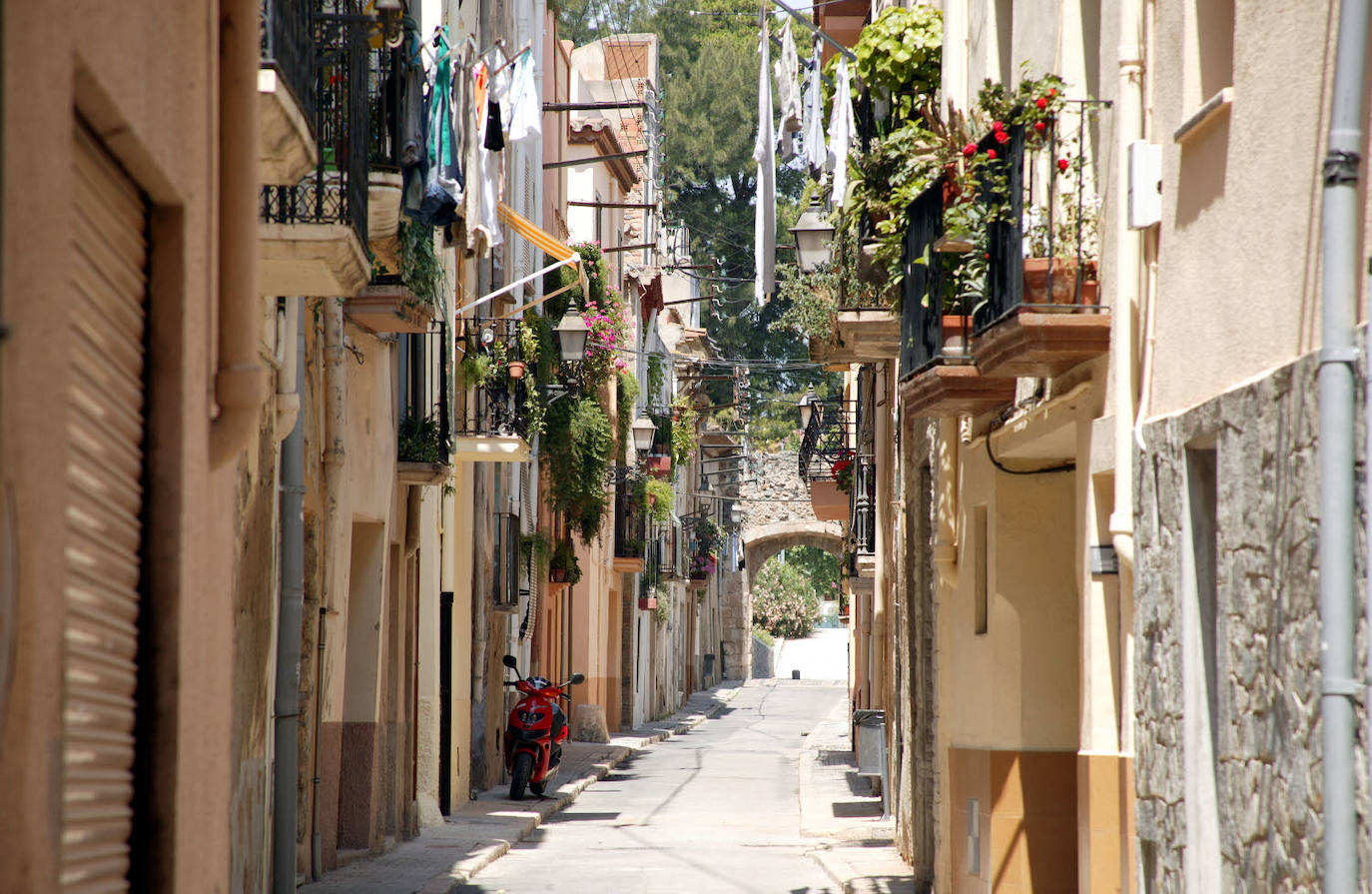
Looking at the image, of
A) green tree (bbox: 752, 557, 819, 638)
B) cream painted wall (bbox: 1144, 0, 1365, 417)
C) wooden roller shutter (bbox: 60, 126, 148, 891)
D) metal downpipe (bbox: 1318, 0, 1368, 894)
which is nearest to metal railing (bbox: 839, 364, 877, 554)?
cream painted wall (bbox: 1144, 0, 1365, 417)

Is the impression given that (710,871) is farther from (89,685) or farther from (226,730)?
(89,685)

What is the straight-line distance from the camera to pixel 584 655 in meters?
33.0

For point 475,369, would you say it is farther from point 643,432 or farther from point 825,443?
point 643,432

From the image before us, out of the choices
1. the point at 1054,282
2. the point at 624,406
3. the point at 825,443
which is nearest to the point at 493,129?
the point at 1054,282

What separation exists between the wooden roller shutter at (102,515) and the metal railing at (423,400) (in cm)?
1090

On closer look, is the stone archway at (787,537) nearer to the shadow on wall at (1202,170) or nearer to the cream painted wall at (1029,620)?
the cream painted wall at (1029,620)

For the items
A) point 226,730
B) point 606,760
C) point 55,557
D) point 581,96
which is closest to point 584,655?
point 606,760

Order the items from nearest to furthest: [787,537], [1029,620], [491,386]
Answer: [1029,620]
[491,386]
[787,537]

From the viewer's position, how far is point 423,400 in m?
17.1

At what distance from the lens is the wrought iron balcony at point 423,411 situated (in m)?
16.2

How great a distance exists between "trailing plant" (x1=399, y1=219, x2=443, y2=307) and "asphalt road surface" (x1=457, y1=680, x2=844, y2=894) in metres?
4.53

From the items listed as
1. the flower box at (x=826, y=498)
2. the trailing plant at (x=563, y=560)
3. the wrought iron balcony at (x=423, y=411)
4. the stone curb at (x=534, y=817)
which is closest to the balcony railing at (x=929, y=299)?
the stone curb at (x=534, y=817)

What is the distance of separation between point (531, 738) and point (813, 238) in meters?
6.95

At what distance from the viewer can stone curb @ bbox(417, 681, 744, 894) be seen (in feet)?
43.3
